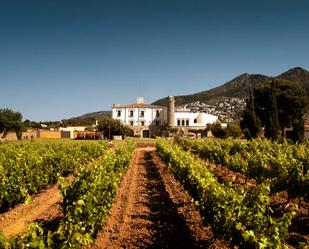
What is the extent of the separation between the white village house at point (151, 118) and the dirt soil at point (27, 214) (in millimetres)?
64662

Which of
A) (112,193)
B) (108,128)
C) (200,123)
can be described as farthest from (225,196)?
(200,123)

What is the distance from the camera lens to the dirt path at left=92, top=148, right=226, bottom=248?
30.6 ft

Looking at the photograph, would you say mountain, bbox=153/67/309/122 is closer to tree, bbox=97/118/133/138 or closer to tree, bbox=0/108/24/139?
tree, bbox=97/118/133/138

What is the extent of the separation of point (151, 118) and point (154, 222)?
7054cm

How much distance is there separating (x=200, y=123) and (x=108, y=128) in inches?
843

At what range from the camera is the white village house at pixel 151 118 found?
3118 inches

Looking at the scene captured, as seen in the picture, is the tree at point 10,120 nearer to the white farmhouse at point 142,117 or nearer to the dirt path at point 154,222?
the white farmhouse at point 142,117

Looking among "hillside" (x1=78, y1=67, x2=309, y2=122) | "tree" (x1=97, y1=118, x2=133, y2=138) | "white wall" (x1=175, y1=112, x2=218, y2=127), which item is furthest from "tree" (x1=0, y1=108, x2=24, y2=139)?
"hillside" (x1=78, y1=67, x2=309, y2=122)

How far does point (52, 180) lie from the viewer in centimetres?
1852

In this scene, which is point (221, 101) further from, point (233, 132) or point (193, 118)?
point (233, 132)

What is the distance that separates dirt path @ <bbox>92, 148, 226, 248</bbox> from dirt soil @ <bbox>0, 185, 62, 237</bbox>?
1.95 metres

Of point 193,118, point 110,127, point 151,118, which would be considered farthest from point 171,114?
point 110,127

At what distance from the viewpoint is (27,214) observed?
12.4 metres

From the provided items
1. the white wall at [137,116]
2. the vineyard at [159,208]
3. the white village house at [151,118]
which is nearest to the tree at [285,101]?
the white village house at [151,118]
